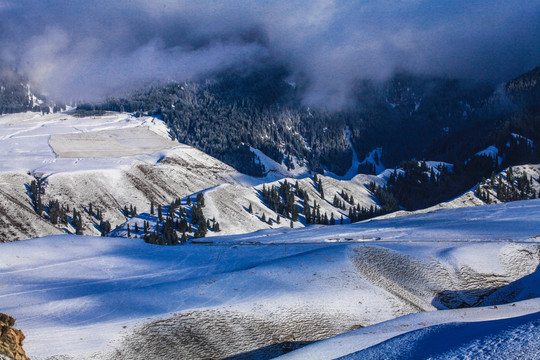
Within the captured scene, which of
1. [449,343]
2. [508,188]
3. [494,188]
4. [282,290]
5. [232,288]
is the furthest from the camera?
[508,188]

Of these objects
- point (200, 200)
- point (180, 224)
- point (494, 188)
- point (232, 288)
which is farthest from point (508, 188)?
point (232, 288)

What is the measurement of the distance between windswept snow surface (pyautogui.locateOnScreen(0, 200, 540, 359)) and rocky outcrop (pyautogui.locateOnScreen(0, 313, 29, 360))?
3.13ft

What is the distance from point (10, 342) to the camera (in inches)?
677

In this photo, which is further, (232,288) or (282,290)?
(232,288)

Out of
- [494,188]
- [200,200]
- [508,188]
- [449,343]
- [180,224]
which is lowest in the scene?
[449,343]

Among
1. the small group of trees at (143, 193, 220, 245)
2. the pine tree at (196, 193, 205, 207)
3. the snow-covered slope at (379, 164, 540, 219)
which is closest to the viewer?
the small group of trees at (143, 193, 220, 245)

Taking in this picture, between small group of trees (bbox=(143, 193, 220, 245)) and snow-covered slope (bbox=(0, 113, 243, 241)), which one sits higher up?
snow-covered slope (bbox=(0, 113, 243, 241))

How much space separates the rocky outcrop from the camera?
52.9ft

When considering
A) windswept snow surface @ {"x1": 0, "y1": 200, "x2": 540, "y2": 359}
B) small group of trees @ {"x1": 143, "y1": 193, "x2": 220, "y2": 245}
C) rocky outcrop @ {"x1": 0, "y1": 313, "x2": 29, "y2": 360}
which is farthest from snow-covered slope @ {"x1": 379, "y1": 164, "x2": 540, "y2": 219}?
rocky outcrop @ {"x1": 0, "y1": 313, "x2": 29, "y2": 360}

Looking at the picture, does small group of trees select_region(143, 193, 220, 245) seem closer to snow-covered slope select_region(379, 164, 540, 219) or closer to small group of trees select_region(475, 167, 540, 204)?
snow-covered slope select_region(379, 164, 540, 219)

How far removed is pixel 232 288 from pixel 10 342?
37.3 feet

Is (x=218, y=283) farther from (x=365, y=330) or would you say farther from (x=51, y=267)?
(x=51, y=267)

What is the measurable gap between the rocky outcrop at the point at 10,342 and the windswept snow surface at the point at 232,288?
3.13 ft

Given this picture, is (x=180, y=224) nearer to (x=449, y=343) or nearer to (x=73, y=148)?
(x=449, y=343)
